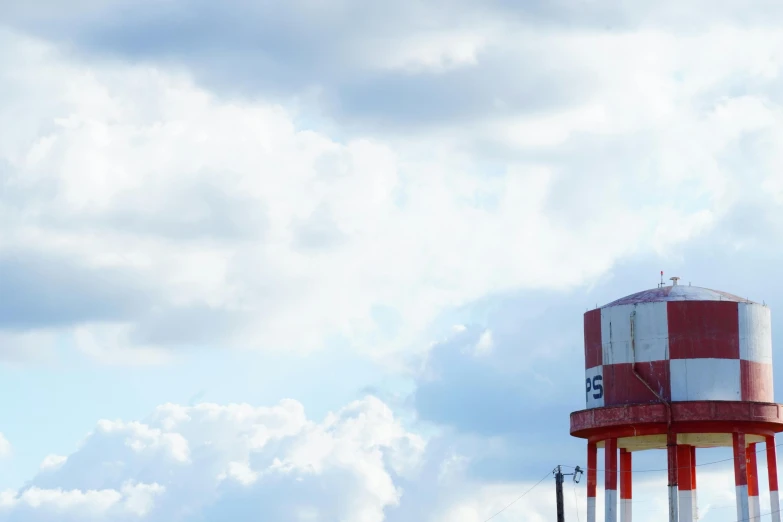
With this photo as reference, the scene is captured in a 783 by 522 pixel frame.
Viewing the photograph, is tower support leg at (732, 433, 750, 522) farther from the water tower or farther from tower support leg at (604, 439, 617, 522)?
tower support leg at (604, 439, 617, 522)

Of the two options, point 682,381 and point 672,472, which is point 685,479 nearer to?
point 672,472

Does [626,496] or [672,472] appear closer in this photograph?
[672,472]

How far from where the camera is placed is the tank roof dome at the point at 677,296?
9000 centimetres

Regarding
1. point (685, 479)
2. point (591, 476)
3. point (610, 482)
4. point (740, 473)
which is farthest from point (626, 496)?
point (740, 473)

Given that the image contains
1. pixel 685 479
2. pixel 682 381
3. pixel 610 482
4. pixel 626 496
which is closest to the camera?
pixel 682 381

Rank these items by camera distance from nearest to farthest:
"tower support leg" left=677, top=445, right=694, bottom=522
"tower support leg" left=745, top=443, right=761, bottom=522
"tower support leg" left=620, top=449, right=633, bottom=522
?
"tower support leg" left=745, top=443, right=761, bottom=522 → "tower support leg" left=620, top=449, right=633, bottom=522 → "tower support leg" left=677, top=445, right=694, bottom=522

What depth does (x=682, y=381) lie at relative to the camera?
88875 mm

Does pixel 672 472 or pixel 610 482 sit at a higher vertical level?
pixel 672 472

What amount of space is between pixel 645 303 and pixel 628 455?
833 cm

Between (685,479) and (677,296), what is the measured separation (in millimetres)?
8779

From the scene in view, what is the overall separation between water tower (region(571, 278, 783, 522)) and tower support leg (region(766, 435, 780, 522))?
4 centimetres

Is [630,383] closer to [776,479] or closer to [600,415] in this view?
[600,415]

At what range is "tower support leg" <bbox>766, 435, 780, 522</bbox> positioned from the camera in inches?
3516

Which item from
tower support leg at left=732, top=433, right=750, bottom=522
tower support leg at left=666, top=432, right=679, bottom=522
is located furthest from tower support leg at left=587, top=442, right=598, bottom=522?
tower support leg at left=732, top=433, right=750, bottom=522
